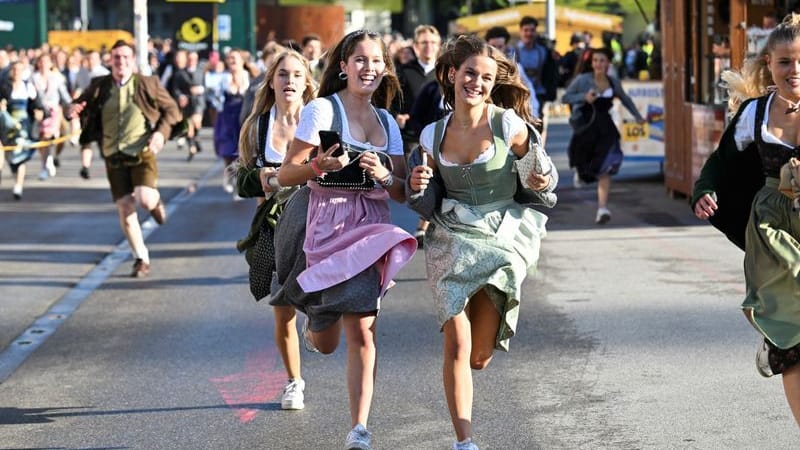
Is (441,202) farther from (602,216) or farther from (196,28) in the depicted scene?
(196,28)

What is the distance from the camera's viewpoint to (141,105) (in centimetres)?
1166

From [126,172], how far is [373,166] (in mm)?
6217

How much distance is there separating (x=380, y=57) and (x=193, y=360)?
287 centimetres

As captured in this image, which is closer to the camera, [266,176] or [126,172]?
→ [266,176]

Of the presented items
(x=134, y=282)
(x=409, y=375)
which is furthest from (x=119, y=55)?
(x=409, y=375)

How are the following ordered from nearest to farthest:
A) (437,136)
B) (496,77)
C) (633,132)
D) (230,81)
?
(437,136) < (496,77) < (230,81) < (633,132)

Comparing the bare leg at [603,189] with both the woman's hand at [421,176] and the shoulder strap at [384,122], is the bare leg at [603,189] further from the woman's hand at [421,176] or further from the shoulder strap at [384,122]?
the woman's hand at [421,176]

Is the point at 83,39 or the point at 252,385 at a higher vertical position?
the point at 83,39

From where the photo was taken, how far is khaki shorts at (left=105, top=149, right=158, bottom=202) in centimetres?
1173

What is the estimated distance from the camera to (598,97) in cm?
1486

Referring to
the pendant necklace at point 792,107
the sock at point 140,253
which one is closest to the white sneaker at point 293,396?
the pendant necklace at point 792,107

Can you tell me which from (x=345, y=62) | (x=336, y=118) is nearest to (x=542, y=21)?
(x=345, y=62)

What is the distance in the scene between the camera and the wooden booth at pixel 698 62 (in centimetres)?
1511

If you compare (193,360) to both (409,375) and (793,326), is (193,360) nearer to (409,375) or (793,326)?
(409,375)
